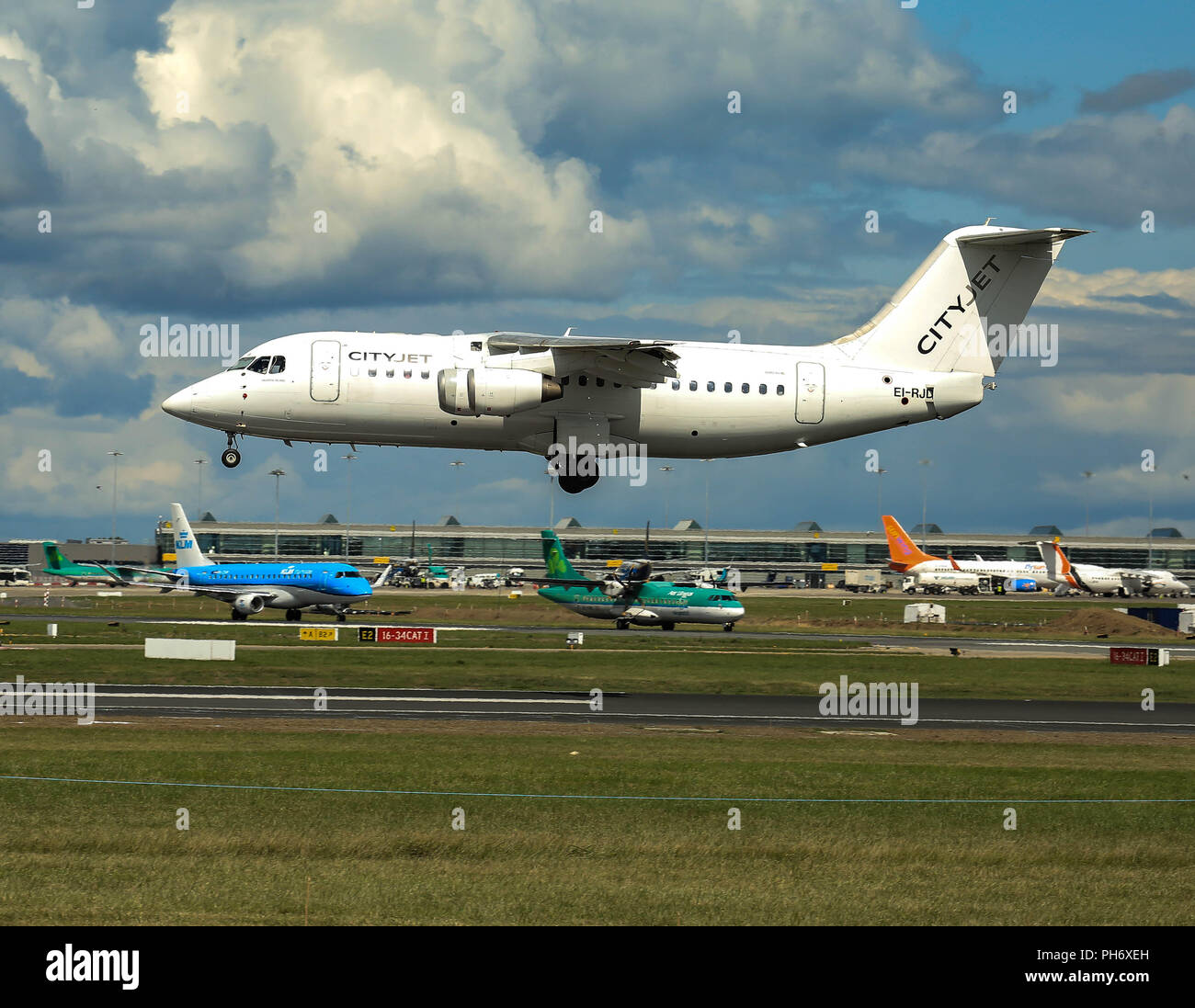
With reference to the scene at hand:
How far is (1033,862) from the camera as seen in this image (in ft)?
77.6

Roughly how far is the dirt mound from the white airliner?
79488mm

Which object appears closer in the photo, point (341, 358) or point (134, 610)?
point (341, 358)

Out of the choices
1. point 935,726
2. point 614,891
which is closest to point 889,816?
point 614,891

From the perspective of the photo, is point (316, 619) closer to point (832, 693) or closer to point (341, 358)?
point (832, 693)

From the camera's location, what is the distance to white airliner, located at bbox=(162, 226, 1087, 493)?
30.0 metres

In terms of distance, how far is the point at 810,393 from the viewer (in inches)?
1288

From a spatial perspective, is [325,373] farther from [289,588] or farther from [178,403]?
[289,588]

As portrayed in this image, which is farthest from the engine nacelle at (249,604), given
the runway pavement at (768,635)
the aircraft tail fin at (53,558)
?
the aircraft tail fin at (53,558)

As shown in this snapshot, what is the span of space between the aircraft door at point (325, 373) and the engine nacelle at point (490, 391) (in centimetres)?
280

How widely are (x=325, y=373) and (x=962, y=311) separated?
16.4 m
